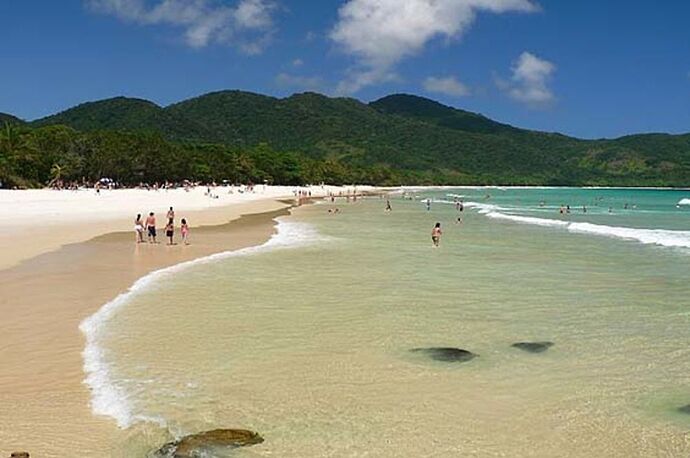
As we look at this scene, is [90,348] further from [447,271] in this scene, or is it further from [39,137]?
[39,137]

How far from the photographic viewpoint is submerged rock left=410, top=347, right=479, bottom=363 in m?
11.2

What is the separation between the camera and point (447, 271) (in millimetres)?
22500

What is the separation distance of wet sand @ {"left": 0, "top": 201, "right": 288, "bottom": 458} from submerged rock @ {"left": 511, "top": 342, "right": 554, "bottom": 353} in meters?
6.98

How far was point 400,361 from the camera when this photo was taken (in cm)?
1110

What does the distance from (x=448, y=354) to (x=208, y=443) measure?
5152 millimetres

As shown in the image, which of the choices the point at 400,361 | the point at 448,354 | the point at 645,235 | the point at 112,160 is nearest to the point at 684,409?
the point at 448,354

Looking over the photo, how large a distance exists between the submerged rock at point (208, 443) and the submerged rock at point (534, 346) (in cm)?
586

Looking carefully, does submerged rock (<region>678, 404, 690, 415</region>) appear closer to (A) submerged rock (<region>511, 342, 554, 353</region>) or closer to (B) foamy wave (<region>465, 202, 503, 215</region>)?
(A) submerged rock (<region>511, 342, 554, 353</region>)

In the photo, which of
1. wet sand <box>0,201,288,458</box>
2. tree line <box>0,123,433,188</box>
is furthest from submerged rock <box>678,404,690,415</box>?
tree line <box>0,123,433,188</box>

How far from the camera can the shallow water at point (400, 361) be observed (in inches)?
315

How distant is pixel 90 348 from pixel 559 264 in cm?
1766

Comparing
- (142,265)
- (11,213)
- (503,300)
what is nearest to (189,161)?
(11,213)

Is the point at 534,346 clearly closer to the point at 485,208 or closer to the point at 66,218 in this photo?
the point at 66,218

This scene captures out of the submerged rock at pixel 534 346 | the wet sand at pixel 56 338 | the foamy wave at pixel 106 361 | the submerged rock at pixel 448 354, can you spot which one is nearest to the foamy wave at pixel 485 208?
the wet sand at pixel 56 338
